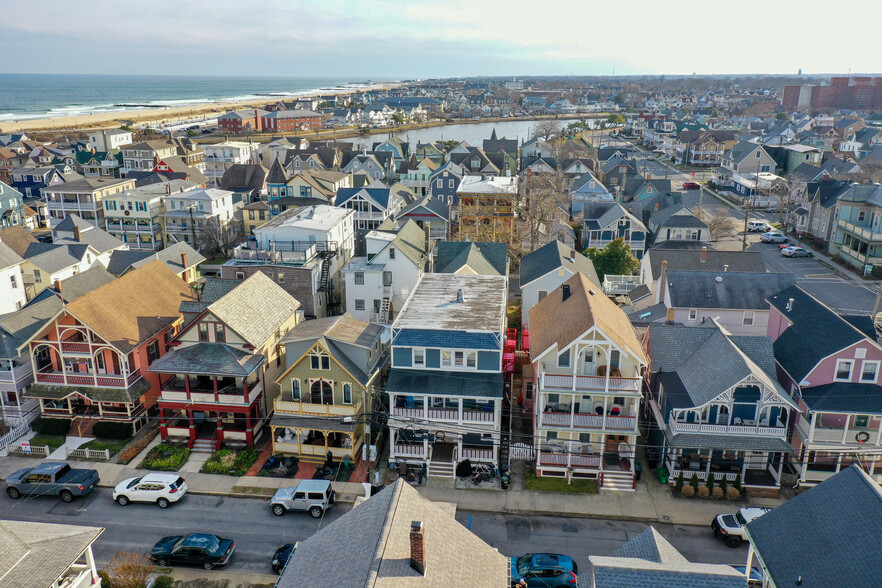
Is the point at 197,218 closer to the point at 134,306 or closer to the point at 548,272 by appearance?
the point at 134,306

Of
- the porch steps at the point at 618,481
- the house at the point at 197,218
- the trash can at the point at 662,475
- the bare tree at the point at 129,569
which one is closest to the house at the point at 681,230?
→ the trash can at the point at 662,475

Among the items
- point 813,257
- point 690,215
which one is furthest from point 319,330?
point 813,257

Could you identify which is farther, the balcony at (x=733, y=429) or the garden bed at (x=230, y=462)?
the garden bed at (x=230, y=462)

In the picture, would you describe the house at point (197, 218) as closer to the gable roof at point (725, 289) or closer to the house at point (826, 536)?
the gable roof at point (725, 289)

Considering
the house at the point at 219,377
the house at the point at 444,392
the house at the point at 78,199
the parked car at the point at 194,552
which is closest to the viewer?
the parked car at the point at 194,552

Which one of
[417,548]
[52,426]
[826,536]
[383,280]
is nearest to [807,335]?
[826,536]

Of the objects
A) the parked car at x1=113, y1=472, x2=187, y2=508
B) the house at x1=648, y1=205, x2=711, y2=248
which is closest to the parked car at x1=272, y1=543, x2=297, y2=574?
the parked car at x1=113, y1=472, x2=187, y2=508

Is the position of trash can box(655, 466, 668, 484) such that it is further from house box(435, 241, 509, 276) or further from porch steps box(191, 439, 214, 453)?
porch steps box(191, 439, 214, 453)
